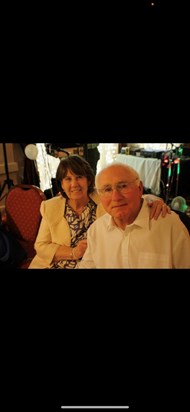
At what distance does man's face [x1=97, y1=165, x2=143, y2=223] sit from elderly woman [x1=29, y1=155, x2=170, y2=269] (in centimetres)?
6

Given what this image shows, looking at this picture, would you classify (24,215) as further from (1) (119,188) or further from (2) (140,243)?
(2) (140,243)

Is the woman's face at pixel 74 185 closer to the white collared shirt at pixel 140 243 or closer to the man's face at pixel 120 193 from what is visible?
the man's face at pixel 120 193

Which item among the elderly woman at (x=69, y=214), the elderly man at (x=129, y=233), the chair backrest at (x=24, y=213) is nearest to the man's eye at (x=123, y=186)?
the elderly man at (x=129, y=233)

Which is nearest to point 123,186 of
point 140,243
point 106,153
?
point 106,153

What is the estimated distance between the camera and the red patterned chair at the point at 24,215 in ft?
7.30

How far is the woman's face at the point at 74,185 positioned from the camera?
2.11m

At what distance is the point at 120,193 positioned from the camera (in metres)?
2.08

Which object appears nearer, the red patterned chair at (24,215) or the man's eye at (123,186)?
the man's eye at (123,186)

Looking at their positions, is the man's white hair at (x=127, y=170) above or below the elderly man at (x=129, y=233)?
above

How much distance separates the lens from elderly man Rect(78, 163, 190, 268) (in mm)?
2070

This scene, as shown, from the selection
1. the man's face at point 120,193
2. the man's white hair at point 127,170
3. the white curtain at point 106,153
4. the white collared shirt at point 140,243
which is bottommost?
the white collared shirt at point 140,243

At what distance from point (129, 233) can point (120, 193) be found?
29 centimetres

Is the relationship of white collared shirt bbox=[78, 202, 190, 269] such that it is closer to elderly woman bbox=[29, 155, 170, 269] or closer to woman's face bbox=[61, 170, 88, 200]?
elderly woman bbox=[29, 155, 170, 269]
